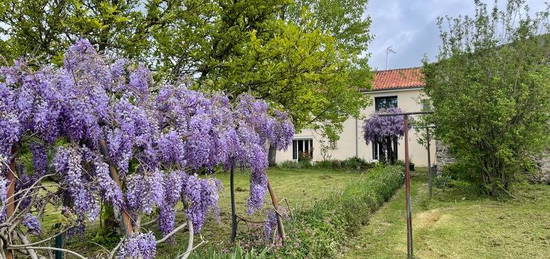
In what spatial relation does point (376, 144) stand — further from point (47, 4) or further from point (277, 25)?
point (47, 4)

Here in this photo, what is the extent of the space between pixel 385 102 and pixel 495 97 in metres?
16.3

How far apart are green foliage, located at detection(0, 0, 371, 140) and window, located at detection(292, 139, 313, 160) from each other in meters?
19.6

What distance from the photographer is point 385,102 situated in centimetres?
2689

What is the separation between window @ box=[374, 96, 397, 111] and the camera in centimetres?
2653

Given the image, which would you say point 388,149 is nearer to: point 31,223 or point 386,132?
point 386,132

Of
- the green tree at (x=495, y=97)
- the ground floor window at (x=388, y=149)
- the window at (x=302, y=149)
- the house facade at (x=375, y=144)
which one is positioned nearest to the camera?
the green tree at (x=495, y=97)

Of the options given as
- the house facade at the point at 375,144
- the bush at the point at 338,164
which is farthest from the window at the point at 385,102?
the bush at the point at 338,164

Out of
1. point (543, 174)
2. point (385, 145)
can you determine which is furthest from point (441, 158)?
point (385, 145)

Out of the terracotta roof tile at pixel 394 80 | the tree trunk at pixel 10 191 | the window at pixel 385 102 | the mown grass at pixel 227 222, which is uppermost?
the terracotta roof tile at pixel 394 80

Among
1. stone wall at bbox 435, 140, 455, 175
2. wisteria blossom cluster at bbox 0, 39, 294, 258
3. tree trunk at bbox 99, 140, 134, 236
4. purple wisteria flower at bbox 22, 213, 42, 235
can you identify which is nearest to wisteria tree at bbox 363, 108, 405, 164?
stone wall at bbox 435, 140, 455, 175

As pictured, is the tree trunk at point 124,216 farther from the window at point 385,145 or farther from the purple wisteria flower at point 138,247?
the window at point 385,145

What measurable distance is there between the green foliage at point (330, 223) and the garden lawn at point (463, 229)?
0.86 ft

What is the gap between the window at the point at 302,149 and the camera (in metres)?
28.5

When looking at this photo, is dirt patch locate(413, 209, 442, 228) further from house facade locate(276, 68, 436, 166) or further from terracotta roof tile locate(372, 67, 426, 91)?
terracotta roof tile locate(372, 67, 426, 91)
